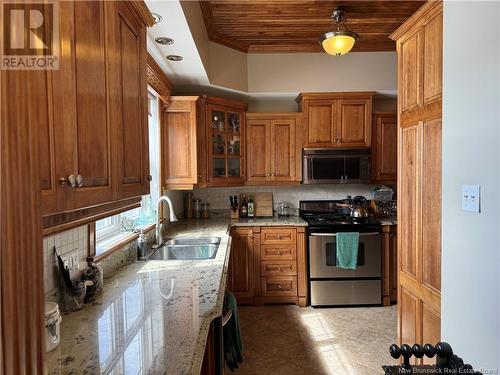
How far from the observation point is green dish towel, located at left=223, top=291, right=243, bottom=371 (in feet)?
6.73

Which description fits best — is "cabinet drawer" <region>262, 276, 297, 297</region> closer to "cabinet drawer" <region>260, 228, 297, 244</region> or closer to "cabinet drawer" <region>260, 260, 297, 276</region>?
"cabinet drawer" <region>260, 260, 297, 276</region>

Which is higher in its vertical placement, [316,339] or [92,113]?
[92,113]

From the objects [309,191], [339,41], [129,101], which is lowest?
[309,191]

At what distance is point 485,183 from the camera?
1259 mm

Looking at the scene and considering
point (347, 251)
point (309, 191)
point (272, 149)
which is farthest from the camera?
point (309, 191)

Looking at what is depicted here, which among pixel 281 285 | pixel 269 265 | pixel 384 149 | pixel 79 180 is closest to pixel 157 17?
pixel 79 180

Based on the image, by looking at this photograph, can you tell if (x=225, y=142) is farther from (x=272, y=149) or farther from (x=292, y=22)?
(x=292, y=22)

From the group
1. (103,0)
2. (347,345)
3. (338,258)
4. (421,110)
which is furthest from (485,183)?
(338,258)

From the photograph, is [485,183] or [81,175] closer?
[81,175]

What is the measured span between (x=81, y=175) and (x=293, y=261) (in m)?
2.93

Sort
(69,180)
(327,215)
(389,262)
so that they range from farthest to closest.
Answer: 1. (327,215)
2. (389,262)
3. (69,180)

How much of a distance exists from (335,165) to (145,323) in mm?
2982

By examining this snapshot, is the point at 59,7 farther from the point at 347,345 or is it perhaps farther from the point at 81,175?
the point at 347,345

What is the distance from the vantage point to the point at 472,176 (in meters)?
1.33
